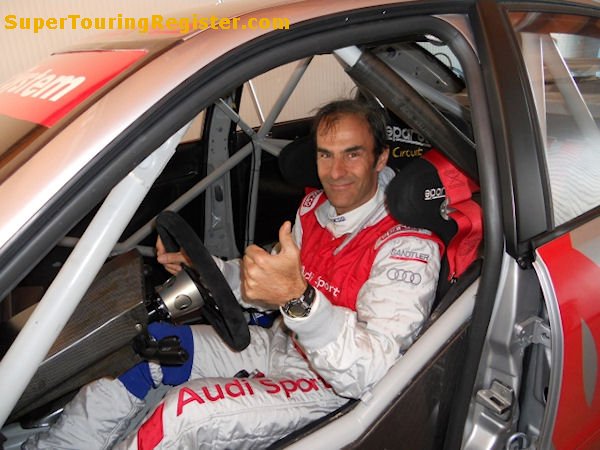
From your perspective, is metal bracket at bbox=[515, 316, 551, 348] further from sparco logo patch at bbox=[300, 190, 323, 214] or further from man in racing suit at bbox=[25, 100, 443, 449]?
sparco logo patch at bbox=[300, 190, 323, 214]

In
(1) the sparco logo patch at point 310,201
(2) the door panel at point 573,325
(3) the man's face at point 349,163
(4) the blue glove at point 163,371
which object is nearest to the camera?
(2) the door panel at point 573,325

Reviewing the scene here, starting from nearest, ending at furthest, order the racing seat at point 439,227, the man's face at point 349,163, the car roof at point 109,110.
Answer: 1. the car roof at point 109,110
2. the racing seat at point 439,227
3. the man's face at point 349,163

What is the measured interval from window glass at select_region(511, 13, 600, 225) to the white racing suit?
1.20 ft

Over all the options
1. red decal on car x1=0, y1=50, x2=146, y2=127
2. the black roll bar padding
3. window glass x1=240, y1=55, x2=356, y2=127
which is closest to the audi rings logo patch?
the black roll bar padding

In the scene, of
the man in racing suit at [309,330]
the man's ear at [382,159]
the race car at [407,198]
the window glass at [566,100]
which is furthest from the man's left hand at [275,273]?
the man's ear at [382,159]

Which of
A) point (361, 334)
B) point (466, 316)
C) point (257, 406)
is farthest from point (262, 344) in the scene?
point (466, 316)

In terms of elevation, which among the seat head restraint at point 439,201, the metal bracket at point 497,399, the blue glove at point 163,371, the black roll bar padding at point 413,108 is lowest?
the blue glove at point 163,371

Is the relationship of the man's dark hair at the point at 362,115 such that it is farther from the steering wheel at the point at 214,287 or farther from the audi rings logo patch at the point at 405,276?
the steering wheel at the point at 214,287

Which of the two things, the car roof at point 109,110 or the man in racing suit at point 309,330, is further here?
the man in racing suit at point 309,330

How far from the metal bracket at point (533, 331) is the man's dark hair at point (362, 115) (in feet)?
2.61

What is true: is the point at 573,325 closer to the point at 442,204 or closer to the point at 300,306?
the point at 442,204

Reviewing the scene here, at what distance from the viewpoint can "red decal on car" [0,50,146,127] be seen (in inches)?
30.9

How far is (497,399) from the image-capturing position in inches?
41.5

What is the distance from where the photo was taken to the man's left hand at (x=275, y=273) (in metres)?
1.02
